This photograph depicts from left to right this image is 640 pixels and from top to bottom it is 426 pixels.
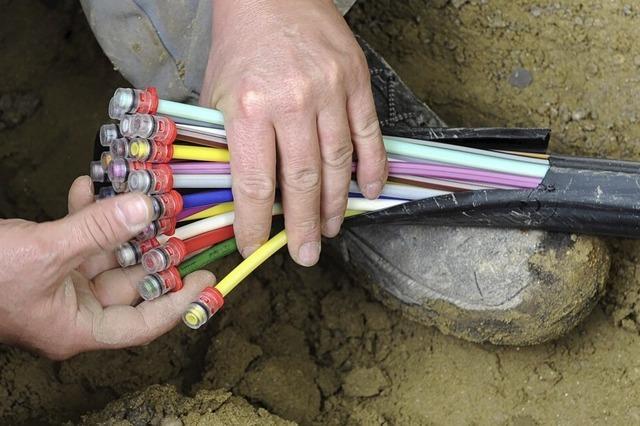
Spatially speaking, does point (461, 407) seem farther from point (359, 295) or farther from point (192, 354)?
point (192, 354)

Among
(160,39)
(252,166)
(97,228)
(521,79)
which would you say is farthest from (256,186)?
(521,79)

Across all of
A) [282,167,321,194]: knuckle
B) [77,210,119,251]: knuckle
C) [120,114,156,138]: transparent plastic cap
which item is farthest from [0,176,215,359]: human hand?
[282,167,321,194]: knuckle

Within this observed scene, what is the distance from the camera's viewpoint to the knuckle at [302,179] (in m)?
1.27

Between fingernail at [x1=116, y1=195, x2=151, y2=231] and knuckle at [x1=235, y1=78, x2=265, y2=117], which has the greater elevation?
knuckle at [x1=235, y1=78, x2=265, y2=117]

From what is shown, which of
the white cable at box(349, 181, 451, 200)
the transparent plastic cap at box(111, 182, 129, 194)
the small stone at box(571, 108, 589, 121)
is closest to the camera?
the transparent plastic cap at box(111, 182, 129, 194)

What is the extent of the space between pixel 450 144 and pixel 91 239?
62 cm

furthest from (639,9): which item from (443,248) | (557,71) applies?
(443,248)

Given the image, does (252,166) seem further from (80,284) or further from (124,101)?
(80,284)

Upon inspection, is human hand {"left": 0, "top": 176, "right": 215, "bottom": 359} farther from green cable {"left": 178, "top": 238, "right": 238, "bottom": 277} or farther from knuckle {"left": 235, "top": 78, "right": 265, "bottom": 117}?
knuckle {"left": 235, "top": 78, "right": 265, "bottom": 117}

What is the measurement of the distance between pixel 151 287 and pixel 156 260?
0.05 meters

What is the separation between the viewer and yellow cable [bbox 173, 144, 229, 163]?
1.32 m

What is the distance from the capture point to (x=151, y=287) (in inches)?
52.0

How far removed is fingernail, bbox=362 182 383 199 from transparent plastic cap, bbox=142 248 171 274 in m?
0.34

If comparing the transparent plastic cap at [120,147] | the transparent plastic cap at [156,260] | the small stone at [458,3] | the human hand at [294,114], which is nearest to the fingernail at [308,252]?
the human hand at [294,114]
